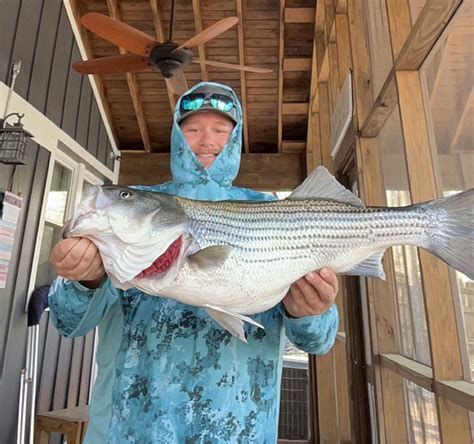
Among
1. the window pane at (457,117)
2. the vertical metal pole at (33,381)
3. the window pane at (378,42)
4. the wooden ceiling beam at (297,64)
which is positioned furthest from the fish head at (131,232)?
the wooden ceiling beam at (297,64)

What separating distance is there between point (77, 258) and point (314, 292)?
56 centimetres

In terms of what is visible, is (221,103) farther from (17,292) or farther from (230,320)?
(17,292)

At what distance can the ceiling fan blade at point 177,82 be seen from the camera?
3.09 meters

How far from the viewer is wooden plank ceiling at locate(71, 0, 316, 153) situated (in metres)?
4.30

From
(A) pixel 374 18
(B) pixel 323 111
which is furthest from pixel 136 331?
(B) pixel 323 111

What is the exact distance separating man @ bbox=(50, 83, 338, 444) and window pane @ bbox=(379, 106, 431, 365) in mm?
1101

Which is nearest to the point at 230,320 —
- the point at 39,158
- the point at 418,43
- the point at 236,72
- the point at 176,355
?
the point at 176,355

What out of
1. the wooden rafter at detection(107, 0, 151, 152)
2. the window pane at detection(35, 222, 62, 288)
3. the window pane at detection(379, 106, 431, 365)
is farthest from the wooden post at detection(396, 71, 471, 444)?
the wooden rafter at detection(107, 0, 151, 152)

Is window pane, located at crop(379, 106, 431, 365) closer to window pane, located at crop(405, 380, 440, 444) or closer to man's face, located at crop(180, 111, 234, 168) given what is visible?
window pane, located at crop(405, 380, 440, 444)

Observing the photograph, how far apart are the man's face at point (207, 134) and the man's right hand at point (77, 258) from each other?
58 cm

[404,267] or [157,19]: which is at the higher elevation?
[157,19]

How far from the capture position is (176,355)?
1.03 metres

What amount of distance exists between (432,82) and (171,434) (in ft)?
5.79

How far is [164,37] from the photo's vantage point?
4.55m
